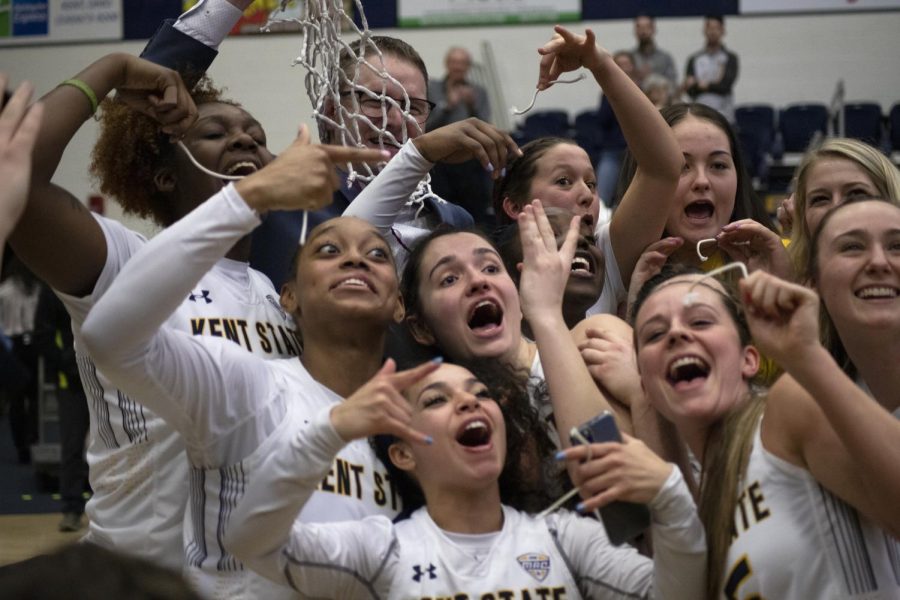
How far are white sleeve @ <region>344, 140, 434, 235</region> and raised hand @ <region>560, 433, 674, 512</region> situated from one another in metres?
1.21

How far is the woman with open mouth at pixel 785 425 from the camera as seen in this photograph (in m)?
2.09

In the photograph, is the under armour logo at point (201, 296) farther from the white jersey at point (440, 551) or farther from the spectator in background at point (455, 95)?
the spectator in background at point (455, 95)

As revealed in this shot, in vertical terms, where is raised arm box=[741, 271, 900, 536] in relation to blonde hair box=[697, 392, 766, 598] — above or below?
above

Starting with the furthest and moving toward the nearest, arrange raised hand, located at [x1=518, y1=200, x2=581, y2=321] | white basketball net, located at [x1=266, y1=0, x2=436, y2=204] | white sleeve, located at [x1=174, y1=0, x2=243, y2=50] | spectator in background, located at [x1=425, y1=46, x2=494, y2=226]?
spectator in background, located at [x1=425, y1=46, x2=494, y2=226], white basketball net, located at [x1=266, y1=0, x2=436, y2=204], white sleeve, located at [x1=174, y1=0, x2=243, y2=50], raised hand, located at [x1=518, y1=200, x2=581, y2=321]

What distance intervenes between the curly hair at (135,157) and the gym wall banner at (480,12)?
9124 millimetres

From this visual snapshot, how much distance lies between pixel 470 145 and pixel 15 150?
122 centimetres

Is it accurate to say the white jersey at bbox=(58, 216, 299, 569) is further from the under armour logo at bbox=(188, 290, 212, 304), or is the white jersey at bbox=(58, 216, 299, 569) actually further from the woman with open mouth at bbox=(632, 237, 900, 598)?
the woman with open mouth at bbox=(632, 237, 900, 598)

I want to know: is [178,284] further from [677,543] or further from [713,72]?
[713,72]

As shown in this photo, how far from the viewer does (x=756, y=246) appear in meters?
3.17

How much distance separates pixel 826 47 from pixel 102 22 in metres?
7.43

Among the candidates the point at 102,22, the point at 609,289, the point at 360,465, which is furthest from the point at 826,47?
the point at 360,465

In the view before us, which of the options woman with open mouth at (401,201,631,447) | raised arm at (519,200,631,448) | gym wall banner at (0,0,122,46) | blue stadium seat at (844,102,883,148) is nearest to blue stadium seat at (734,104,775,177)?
blue stadium seat at (844,102,883,148)

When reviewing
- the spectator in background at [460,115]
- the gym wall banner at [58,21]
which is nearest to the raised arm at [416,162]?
the spectator in background at [460,115]

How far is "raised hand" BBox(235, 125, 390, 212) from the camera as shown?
7.41 feet
